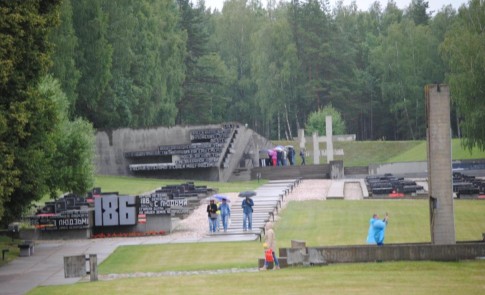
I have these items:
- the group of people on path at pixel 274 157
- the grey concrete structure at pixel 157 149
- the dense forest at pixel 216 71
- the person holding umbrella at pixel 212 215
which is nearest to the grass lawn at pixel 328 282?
the dense forest at pixel 216 71

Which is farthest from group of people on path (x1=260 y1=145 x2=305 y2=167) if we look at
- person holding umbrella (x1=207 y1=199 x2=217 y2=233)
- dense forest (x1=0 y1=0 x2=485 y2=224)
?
person holding umbrella (x1=207 y1=199 x2=217 y2=233)

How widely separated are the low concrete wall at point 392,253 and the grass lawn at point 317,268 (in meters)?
0.42

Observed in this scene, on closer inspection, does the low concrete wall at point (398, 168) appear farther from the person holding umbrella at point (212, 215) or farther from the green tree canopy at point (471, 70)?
the person holding umbrella at point (212, 215)

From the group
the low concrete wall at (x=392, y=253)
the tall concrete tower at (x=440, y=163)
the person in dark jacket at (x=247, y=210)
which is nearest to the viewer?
the low concrete wall at (x=392, y=253)

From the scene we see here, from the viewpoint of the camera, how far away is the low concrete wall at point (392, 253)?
94.6 feet

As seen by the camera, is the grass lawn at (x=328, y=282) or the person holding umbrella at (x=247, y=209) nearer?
the grass lawn at (x=328, y=282)

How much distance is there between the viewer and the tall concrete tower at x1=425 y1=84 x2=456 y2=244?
98.4ft

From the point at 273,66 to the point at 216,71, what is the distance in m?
6.07

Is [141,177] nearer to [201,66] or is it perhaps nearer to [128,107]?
[128,107]

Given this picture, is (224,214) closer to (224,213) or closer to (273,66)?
(224,213)

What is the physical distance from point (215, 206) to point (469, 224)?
33.0 feet

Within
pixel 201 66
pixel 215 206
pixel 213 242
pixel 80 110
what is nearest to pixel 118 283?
pixel 213 242

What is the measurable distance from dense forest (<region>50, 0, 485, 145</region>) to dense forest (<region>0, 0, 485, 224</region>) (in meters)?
0.15

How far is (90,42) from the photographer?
71062mm
